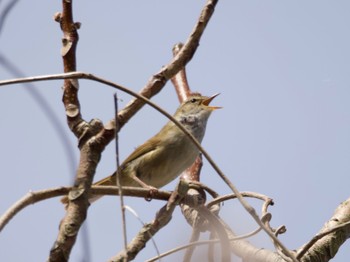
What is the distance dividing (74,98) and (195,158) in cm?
258

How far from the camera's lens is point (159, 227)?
2.66 meters

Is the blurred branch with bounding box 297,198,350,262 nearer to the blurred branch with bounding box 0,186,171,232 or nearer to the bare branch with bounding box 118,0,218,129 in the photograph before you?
the blurred branch with bounding box 0,186,171,232

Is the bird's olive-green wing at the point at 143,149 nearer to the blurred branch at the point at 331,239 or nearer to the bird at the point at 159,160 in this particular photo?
the bird at the point at 159,160

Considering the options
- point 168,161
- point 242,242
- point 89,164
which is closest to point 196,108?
point 168,161

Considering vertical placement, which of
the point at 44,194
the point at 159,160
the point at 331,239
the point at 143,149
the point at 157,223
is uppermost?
the point at 143,149

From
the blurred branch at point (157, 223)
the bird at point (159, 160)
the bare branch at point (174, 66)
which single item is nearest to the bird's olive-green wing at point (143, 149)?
the bird at point (159, 160)

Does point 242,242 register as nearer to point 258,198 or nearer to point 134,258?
point 258,198

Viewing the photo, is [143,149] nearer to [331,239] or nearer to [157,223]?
[331,239]

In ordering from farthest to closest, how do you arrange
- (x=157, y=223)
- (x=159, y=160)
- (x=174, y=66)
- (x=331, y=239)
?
1. (x=159, y=160)
2. (x=331, y=239)
3. (x=157, y=223)
4. (x=174, y=66)

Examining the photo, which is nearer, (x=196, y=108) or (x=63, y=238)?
(x=63, y=238)

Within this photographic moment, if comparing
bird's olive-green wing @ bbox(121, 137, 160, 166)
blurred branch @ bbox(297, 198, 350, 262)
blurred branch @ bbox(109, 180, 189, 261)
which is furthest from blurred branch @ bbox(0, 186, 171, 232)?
bird's olive-green wing @ bbox(121, 137, 160, 166)

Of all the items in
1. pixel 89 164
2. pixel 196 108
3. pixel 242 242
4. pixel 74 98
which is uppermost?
pixel 196 108


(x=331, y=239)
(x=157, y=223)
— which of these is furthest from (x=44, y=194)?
(x=331, y=239)

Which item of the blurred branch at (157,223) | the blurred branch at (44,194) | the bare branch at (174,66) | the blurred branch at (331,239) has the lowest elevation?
the blurred branch at (331,239)
